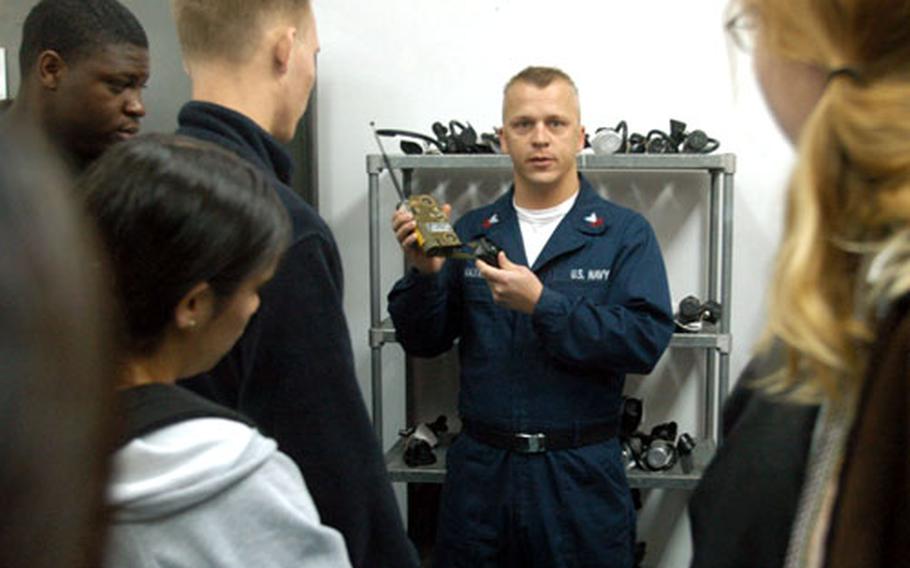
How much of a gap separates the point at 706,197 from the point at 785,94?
6.69 ft

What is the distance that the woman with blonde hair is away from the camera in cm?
59

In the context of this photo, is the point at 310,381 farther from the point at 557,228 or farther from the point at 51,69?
the point at 557,228

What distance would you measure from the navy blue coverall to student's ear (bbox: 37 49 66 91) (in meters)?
0.90

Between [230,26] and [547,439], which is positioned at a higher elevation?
[230,26]

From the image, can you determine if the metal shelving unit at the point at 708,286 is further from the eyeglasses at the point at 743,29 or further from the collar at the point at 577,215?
the eyeglasses at the point at 743,29

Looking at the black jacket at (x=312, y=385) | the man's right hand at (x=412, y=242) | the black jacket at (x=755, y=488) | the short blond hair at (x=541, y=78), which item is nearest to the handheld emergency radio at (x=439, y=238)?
the man's right hand at (x=412, y=242)

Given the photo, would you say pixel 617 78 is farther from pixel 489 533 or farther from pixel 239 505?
pixel 239 505

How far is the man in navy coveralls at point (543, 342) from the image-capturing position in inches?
79.6

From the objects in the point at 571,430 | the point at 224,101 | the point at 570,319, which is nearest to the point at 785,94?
the point at 224,101

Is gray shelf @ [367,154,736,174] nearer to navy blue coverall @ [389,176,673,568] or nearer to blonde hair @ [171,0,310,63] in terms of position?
navy blue coverall @ [389,176,673,568]

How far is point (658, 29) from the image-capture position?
2.62 m

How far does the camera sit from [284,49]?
49.3 inches

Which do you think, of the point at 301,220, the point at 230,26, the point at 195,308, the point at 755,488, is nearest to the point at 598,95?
the point at 230,26

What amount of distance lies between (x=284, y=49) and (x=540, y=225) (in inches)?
43.2
